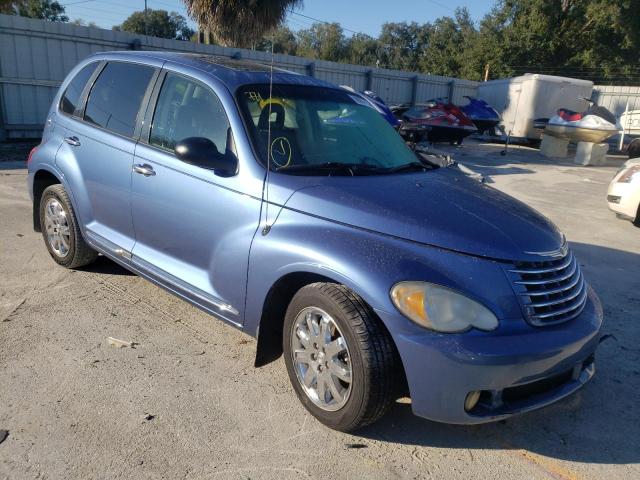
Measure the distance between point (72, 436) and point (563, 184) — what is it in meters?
11.0

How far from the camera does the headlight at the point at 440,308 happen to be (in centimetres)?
242

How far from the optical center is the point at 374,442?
9.01 feet

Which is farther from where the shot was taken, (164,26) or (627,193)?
(164,26)

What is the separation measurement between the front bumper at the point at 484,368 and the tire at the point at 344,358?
4.2 inches

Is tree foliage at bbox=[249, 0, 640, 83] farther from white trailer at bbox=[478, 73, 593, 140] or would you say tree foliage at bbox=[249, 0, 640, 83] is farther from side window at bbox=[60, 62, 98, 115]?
side window at bbox=[60, 62, 98, 115]

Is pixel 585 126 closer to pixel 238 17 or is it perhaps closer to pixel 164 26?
pixel 238 17

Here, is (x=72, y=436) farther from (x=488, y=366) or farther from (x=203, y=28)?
(x=203, y=28)

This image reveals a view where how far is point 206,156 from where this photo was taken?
3.13 m

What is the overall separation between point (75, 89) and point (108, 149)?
1.01 m

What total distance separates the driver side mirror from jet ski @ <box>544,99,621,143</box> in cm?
1497

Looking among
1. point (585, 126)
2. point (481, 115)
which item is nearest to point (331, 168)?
point (585, 126)

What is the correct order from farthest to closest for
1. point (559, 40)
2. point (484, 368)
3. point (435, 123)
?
point (559, 40)
point (435, 123)
point (484, 368)

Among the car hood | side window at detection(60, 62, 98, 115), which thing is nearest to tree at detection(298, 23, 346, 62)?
side window at detection(60, 62, 98, 115)

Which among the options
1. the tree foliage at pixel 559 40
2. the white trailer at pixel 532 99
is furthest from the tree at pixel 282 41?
the tree foliage at pixel 559 40
